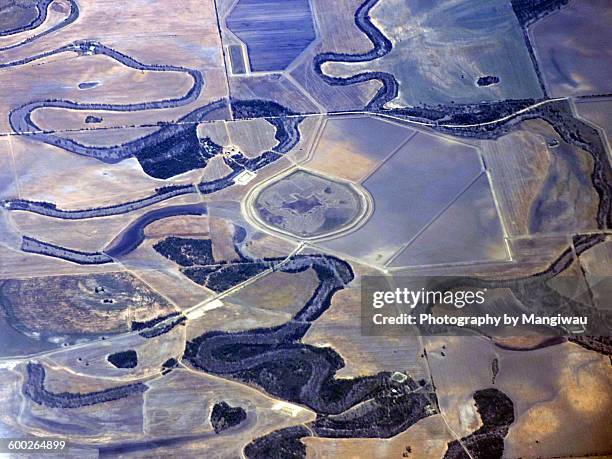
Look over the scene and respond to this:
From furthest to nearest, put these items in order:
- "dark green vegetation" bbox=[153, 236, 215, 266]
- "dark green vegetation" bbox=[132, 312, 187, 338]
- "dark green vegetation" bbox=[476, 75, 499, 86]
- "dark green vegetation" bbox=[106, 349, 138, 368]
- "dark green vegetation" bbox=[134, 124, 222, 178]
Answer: "dark green vegetation" bbox=[476, 75, 499, 86] → "dark green vegetation" bbox=[134, 124, 222, 178] → "dark green vegetation" bbox=[153, 236, 215, 266] → "dark green vegetation" bbox=[132, 312, 187, 338] → "dark green vegetation" bbox=[106, 349, 138, 368]

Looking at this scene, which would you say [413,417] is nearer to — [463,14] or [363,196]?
[363,196]

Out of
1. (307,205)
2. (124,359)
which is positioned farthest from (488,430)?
(124,359)

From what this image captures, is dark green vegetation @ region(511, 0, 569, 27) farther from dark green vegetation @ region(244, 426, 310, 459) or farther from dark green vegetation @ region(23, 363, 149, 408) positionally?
dark green vegetation @ region(23, 363, 149, 408)

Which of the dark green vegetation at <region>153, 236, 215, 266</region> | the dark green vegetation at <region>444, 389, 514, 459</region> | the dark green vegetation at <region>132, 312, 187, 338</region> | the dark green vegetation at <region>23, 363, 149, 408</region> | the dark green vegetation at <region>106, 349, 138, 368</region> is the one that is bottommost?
the dark green vegetation at <region>444, 389, 514, 459</region>

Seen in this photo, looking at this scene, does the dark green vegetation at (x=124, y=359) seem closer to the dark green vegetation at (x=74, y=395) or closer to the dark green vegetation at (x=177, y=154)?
the dark green vegetation at (x=74, y=395)

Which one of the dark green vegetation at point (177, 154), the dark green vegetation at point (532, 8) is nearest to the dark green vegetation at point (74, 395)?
the dark green vegetation at point (177, 154)

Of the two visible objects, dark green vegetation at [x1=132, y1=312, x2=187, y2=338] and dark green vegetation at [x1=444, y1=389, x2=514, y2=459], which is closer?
dark green vegetation at [x1=444, y1=389, x2=514, y2=459]

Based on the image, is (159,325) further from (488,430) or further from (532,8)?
(532,8)

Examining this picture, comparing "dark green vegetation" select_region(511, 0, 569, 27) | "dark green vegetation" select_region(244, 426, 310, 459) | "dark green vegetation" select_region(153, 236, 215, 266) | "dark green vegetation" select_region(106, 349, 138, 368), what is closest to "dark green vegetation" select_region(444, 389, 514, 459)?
"dark green vegetation" select_region(244, 426, 310, 459)

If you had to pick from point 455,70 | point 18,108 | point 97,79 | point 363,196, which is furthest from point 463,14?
point 18,108
